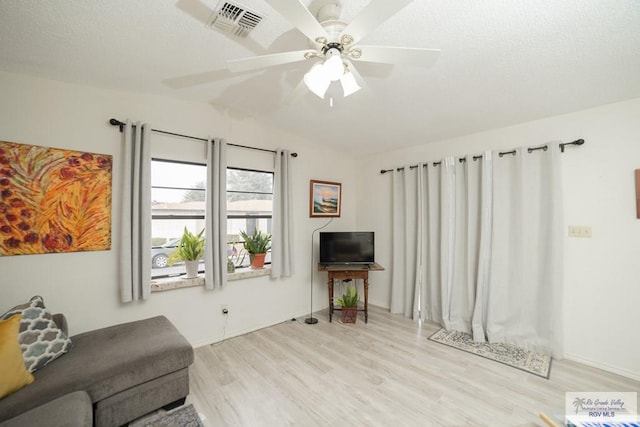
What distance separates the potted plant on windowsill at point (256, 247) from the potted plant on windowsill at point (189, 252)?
594 mm

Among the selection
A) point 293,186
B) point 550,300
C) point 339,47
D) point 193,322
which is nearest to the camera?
point 339,47

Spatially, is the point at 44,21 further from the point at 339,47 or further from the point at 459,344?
the point at 459,344

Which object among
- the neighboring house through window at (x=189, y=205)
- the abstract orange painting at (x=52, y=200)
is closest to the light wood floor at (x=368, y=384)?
the neighboring house through window at (x=189, y=205)

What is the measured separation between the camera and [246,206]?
3.37 metres

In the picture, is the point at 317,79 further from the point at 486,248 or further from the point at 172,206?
the point at 486,248

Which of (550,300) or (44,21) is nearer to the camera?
(44,21)

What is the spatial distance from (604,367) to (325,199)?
3411 mm

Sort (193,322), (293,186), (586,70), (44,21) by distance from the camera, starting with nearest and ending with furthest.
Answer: (44,21) → (586,70) → (193,322) → (293,186)

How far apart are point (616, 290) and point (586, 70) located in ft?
6.25

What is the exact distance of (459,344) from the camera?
9.32ft

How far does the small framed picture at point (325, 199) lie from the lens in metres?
3.87

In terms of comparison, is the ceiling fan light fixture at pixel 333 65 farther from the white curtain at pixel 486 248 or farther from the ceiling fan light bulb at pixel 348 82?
the white curtain at pixel 486 248

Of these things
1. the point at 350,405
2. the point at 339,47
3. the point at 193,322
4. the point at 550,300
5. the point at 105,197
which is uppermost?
the point at 339,47

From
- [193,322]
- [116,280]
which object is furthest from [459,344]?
[116,280]
